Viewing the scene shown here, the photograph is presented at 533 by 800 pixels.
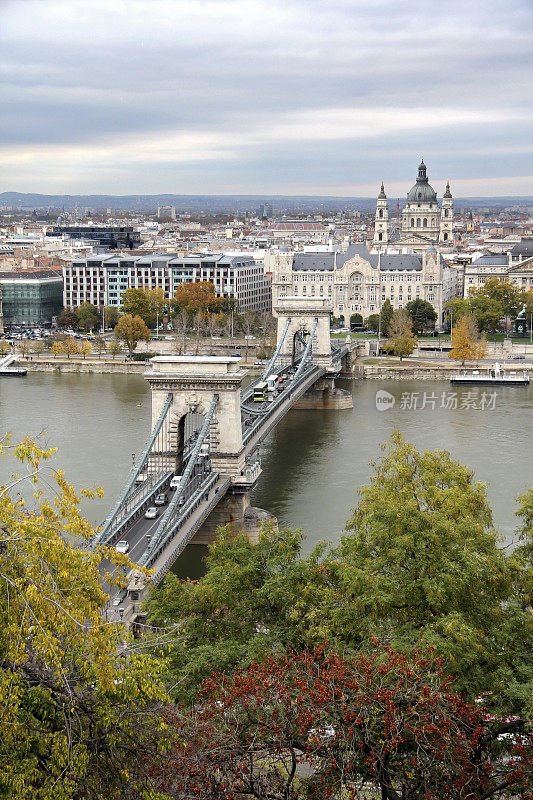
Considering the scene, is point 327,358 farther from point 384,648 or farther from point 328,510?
point 384,648

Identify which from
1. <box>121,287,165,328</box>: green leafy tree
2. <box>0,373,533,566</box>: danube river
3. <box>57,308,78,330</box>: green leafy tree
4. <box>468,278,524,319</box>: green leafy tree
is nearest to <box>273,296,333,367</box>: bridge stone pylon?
<box>0,373,533,566</box>: danube river

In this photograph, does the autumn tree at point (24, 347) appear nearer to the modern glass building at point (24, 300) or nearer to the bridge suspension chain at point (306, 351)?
the modern glass building at point (24, 300)

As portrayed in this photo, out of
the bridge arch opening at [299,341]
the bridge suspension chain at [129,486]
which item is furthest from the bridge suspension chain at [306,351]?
the bridge suspension chain at [129,486]

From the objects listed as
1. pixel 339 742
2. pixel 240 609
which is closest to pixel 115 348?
pixel 240 609

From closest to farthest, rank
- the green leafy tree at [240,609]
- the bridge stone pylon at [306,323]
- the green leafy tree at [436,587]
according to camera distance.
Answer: the green leafy tree at [436,587] → the green leafy tree at [240,609] → the bridge stone pylon at [306,323]

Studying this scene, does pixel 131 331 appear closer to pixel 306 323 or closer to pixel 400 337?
pixel 306 323

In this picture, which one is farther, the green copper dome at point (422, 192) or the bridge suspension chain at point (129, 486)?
the green copper dome at point (422, 192)
